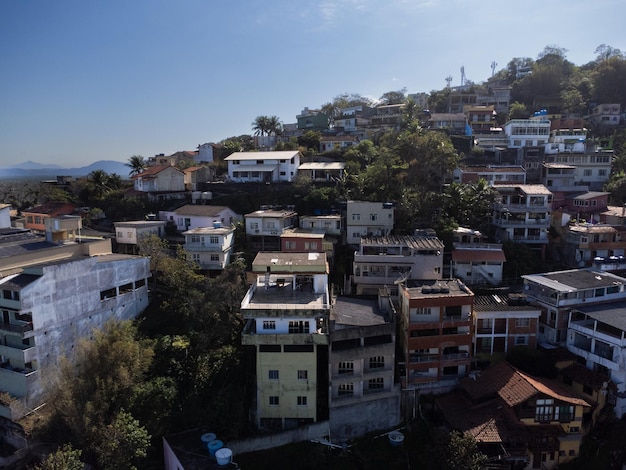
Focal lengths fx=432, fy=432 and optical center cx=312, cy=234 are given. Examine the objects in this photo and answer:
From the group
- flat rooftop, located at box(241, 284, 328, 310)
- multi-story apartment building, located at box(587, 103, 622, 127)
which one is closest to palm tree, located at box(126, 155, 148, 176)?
flat rooftop, located at box(241, 284, 328, 310)

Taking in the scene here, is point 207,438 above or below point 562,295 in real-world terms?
below

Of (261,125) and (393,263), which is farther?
(261,125)

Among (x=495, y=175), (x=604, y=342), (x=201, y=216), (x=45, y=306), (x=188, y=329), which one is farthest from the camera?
(x=495, y=175)

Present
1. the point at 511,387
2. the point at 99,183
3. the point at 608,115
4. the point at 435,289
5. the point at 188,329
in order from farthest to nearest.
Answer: the point at 608,115, the point at 99,183, the point at 188,329, the point at 435,289, the point at 511,387

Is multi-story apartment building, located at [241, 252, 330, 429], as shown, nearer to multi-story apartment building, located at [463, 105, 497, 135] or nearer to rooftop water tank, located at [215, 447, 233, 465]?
rooftop water tank, located at [215, 447, 233, 465]

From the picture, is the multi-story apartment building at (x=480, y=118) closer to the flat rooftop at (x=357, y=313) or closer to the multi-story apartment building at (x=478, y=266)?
the multi-story apartment building at (x=478, y=266)

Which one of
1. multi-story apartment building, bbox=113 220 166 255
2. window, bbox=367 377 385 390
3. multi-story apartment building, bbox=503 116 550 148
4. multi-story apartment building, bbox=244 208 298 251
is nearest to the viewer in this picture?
window, bbox=367 377 385 390

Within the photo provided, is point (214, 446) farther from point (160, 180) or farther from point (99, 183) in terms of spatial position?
point (99, 183)

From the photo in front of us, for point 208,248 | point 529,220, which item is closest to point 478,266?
point 529,220
